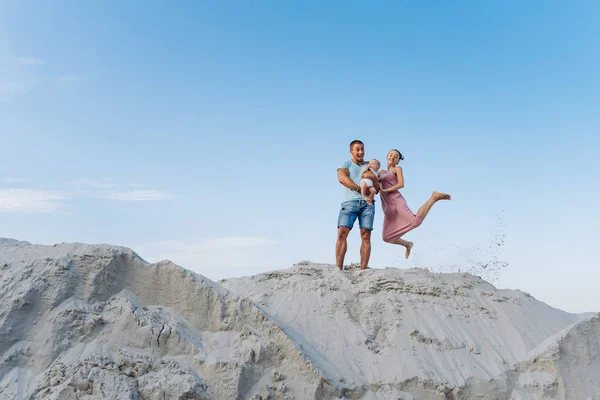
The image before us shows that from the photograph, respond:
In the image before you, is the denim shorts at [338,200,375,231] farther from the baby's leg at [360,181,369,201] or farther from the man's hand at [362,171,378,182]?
the man's hand at [362,171,378,182]

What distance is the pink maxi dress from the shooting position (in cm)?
791

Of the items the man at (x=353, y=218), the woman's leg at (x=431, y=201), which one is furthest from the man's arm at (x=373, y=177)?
the woman's leg at (x=431, y=201)

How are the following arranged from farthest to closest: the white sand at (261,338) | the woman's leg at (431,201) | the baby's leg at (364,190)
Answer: the woman's leg at (431,201) < the baby's leg at (364,190) < the white sand at (261,338)

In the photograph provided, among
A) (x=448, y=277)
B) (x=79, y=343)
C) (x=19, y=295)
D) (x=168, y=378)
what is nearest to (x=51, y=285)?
(x=19, y=295)

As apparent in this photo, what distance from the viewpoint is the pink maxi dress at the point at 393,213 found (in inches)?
312

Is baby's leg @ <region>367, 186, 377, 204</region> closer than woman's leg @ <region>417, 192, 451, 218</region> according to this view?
Yes

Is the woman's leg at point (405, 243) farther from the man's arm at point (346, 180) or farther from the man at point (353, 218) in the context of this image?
the man's arm at point (346, 180)

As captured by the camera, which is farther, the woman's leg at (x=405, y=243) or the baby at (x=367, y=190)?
the woman's leg at (x=405, y=243)

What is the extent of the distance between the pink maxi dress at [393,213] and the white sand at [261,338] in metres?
0.90

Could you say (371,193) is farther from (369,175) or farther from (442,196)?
(442,196)

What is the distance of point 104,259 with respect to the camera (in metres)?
5.52

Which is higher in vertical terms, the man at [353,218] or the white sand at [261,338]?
the man at [353,218]

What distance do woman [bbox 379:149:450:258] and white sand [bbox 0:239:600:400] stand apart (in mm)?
916

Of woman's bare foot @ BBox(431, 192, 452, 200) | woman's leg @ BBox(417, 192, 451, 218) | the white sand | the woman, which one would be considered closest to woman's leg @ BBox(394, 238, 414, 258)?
the woman
